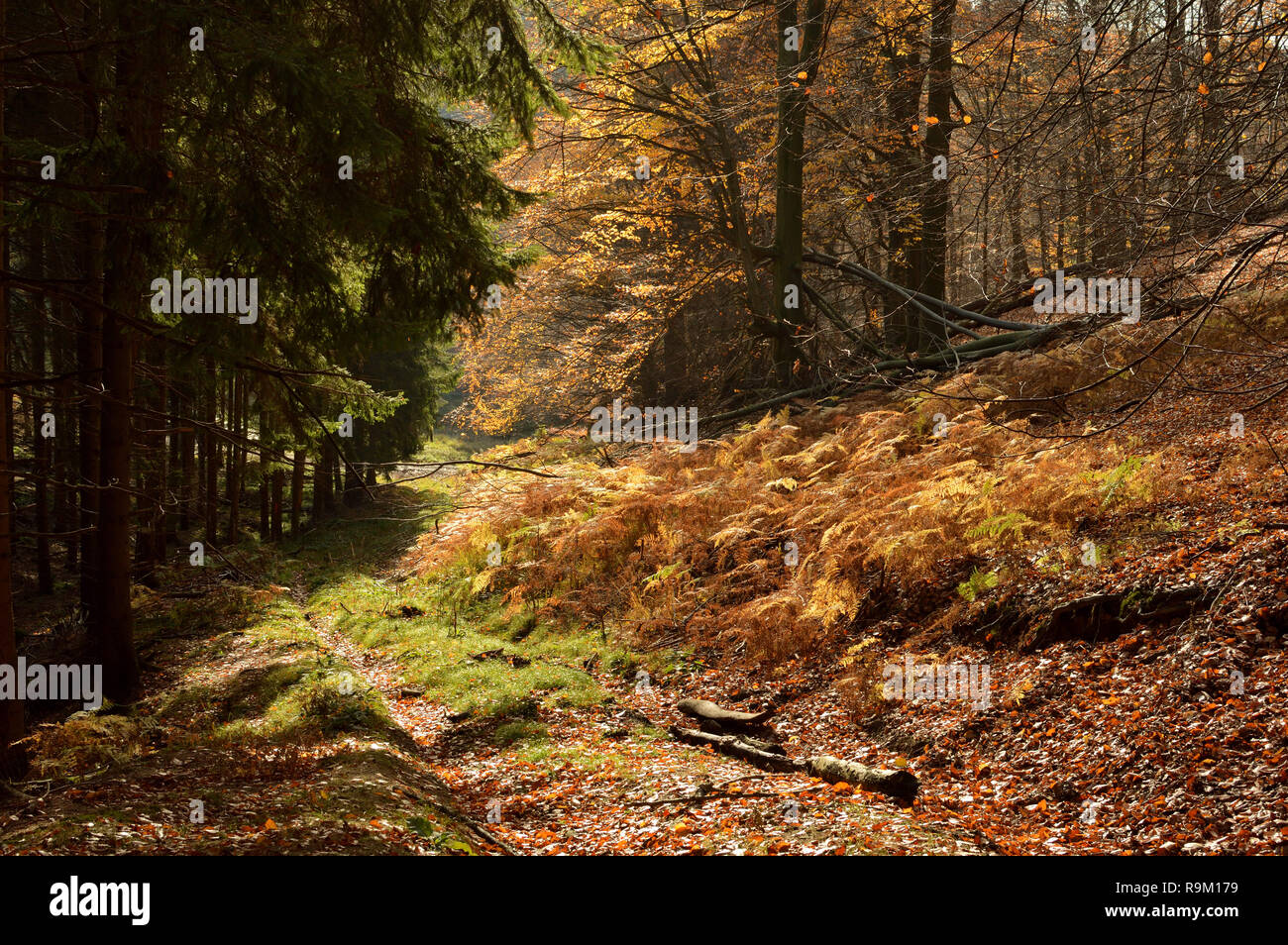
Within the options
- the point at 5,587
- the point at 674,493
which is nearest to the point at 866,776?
the point at 5,587

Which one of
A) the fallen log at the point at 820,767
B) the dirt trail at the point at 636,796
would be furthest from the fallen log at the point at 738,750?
the dirt trail at the point at 636,796

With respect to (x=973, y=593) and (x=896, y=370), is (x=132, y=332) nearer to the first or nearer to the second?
(x=973, y=593)

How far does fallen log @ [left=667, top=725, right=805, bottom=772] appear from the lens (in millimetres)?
5918

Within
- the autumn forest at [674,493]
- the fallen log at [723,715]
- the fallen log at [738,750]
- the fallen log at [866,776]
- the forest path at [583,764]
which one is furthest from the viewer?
the fallen log at [723,715]

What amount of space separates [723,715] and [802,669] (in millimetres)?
1089

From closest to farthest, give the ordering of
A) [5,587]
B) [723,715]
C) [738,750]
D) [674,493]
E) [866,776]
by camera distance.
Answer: [5,587] < [866,776] < [738,750] < [723,715] < [674,493]

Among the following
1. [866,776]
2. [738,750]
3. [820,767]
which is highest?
[866,776]

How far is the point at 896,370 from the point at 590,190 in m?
7.18

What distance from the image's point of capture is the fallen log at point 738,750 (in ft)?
19.4

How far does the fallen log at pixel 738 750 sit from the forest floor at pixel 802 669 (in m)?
0.13

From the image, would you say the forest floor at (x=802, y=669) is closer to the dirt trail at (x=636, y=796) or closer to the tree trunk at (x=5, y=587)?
the dirt trail at (x=636, y=796)

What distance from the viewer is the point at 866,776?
17.4 feet

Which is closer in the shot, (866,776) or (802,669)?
(866,776)

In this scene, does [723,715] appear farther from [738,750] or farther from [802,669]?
[802,669]
